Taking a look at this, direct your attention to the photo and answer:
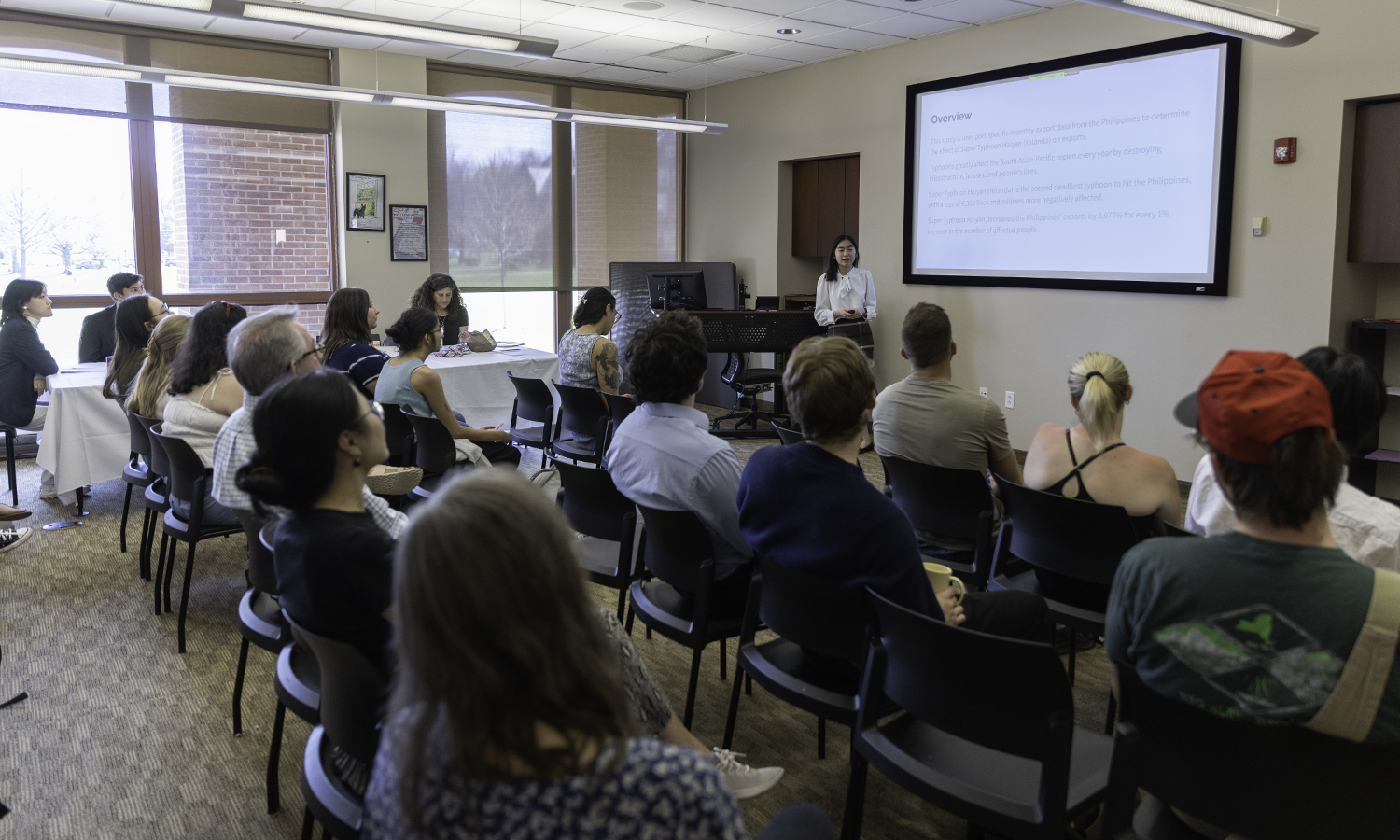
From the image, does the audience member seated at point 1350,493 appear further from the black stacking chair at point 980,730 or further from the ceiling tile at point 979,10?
the ceiling tile at point 979,10

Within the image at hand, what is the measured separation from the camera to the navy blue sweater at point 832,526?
5.91 ft

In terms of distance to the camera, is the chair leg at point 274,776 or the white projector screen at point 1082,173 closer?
the chair leg at point 274,776

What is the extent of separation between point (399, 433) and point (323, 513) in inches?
89.8

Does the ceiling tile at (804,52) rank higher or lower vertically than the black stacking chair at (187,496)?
higher

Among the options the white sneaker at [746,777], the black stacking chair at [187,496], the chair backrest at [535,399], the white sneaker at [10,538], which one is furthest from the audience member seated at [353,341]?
the white sneaker at [746,777]

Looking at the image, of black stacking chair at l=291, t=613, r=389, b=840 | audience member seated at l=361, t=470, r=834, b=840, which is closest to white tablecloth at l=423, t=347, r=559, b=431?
black stacking chair at l=291, t=613, r=389, b=840

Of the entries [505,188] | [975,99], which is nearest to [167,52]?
[505,188]

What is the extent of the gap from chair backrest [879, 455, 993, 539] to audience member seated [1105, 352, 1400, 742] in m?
1.36

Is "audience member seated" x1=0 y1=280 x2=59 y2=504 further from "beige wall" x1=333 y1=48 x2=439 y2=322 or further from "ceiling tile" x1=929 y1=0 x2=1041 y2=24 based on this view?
"ceiling tile" x1=929 y1=0 x2=1041 y2=24

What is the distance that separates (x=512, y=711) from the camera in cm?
86

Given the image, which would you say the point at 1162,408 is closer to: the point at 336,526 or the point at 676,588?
the point at 676,588

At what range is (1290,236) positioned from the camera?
197 inches

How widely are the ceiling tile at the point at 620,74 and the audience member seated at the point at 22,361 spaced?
4.52 meters

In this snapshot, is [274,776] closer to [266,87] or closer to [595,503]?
[595,503]
